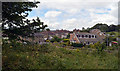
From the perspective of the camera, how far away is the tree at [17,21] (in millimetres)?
4707

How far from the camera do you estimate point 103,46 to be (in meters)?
7.02

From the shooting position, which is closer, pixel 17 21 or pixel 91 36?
pixel 17 21

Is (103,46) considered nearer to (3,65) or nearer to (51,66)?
(51,66)

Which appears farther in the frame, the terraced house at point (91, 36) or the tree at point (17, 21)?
the terraced house at point (91, 36)

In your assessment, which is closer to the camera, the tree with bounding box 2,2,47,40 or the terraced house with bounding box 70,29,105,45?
the tree with bounding box 2,2,47,40

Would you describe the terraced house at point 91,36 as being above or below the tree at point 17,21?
below

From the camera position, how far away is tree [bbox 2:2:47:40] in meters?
4.71

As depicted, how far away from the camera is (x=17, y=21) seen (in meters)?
5.01

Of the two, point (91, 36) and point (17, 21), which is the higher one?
point (17, 21)

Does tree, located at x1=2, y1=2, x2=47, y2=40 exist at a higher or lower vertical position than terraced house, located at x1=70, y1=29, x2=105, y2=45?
higher

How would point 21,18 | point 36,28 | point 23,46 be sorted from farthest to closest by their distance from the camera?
1. point 23,46
2. point 36,28
3. point 21,18

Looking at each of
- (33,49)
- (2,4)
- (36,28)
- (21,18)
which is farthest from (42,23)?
(2,4)

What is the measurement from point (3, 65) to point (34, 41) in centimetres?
261

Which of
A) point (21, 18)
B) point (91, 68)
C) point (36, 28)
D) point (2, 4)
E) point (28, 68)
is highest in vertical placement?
point (2, 4)
